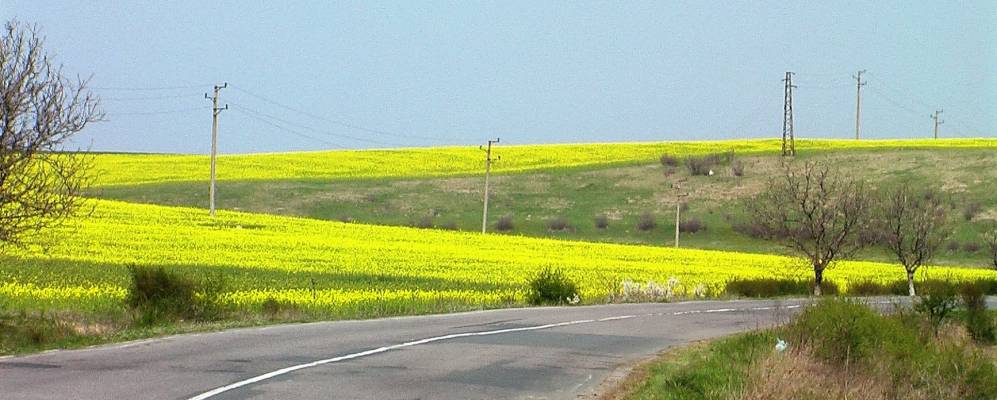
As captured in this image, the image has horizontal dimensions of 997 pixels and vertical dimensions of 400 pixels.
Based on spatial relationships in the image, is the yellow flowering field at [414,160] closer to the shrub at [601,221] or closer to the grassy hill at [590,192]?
the grassy hill at [590,192]

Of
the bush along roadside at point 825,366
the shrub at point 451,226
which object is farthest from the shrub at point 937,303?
the shrub at point 451,226

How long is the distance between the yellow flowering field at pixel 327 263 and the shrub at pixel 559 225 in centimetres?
1900

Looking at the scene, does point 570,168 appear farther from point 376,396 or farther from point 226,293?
point 376,396

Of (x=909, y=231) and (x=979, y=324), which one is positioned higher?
(x=909, y=231)

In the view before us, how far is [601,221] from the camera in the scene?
84.9 metres

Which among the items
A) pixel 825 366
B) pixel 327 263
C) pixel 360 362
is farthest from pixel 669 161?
pixel 360 362

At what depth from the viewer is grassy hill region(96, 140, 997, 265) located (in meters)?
82.9

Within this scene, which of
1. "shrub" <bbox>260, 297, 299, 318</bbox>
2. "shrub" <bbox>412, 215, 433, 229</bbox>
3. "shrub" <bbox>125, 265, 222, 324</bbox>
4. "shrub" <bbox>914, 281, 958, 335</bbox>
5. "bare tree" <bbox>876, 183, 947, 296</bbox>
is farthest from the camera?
"shrub" <bbox>412, 215, 433, 229</bbox>

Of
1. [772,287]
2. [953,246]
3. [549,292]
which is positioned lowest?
[772,287]

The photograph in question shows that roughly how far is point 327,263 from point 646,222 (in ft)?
151

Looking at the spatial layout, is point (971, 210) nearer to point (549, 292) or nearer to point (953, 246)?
point (953, 246)

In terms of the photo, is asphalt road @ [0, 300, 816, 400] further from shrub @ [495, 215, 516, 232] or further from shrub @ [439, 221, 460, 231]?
shrub @ [495, 215, 516, 232]

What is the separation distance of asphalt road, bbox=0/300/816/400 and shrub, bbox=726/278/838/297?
56.8 feet

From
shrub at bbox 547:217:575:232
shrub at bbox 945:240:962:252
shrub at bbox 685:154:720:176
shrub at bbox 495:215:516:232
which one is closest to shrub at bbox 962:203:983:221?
shrub at bbox 945:240:962:252
